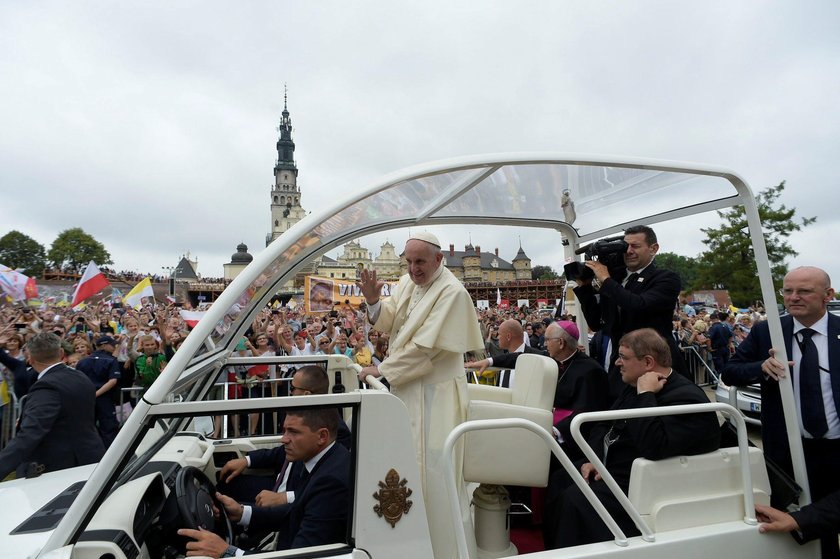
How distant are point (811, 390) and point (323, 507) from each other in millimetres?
3157

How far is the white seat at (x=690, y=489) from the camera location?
2.46m

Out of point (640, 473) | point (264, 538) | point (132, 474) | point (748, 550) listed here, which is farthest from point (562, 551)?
point (132, 474)

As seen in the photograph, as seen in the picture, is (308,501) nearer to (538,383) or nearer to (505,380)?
(538,383)

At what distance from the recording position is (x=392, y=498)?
201cm

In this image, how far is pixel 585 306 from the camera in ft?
13.9

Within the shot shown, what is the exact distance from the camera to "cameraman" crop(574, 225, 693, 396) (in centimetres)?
336

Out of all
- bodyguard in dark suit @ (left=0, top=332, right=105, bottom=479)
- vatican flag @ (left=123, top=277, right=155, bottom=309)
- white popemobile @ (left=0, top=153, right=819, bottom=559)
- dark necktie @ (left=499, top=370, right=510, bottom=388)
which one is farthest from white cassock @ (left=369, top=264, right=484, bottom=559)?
vatican flag @ (left=123, top=277, right=155, bottom=309)

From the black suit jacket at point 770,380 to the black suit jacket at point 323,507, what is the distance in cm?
277

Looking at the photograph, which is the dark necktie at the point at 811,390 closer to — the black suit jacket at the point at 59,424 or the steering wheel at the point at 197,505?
the steering wheel at the point at 197,505

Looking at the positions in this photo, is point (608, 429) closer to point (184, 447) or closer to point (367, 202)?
point (367, 202)

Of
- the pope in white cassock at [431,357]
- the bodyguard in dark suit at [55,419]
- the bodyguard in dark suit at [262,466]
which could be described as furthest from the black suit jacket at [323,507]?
the bodyguard in dark suit at [55,419]

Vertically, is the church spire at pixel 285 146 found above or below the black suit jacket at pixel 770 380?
above

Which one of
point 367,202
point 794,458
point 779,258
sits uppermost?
point 779,258

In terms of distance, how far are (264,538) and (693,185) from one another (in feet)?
11.0
